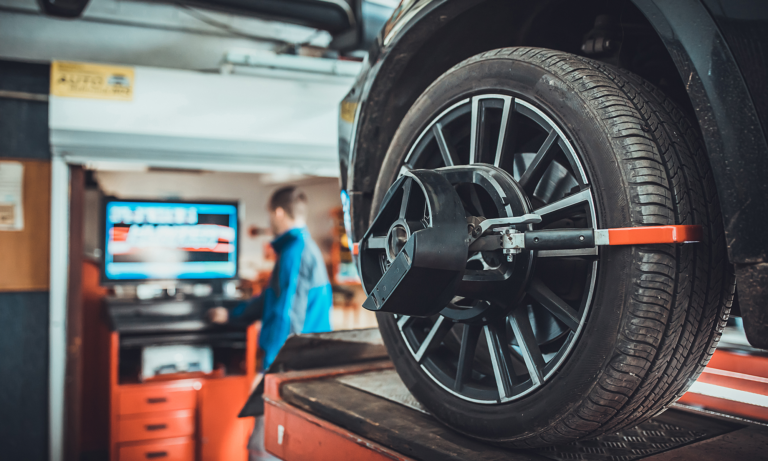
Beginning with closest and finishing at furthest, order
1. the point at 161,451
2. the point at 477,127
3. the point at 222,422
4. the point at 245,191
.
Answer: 1. the point at 477,127
2. the point at 161,451
3. the point at 222,422
4. the point at 245,191

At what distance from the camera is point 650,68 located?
3.69 feet

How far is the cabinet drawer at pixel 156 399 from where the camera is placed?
3672mm

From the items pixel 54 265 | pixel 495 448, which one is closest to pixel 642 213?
pixel 495 448

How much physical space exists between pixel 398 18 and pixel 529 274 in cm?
66

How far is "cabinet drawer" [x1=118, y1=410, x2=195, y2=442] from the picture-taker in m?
3.66

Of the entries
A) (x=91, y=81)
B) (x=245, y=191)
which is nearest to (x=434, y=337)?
(x=91, y=81)

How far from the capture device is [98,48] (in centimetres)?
372

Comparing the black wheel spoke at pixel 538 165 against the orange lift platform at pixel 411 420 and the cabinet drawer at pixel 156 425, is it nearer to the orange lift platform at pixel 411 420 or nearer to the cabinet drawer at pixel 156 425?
the orange lift platform at pixel 411 420

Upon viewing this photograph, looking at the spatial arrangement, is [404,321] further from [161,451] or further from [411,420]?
[161,451]

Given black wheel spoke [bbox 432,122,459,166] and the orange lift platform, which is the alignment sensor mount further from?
the orange lift platform

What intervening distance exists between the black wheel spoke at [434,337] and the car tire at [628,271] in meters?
0.19

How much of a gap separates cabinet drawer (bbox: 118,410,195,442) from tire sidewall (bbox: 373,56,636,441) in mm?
3257

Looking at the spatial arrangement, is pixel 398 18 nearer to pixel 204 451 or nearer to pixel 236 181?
pixel 204 451

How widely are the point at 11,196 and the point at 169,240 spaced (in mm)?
1180
